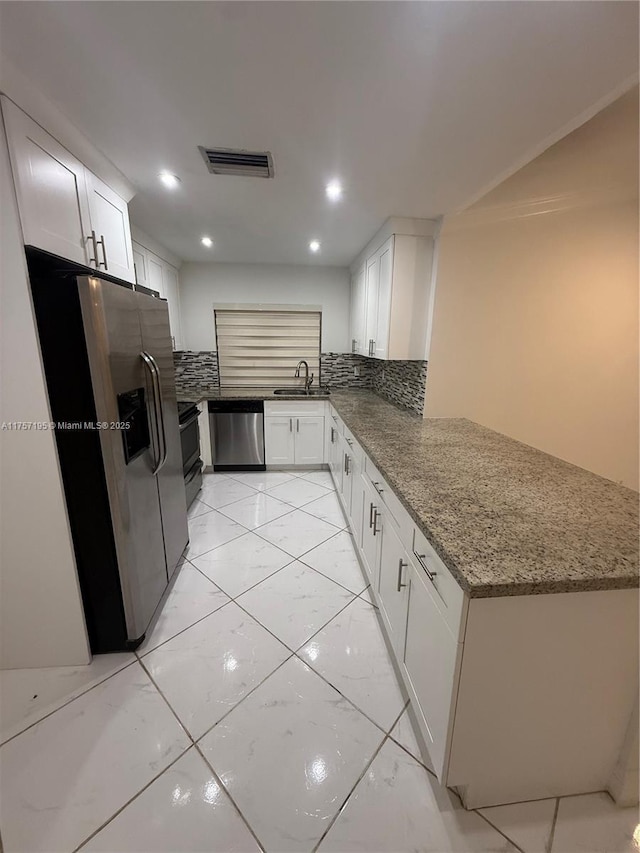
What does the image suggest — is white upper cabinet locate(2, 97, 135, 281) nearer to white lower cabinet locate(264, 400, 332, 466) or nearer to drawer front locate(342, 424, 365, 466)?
drawer front locate(342, 424, 365, 466)

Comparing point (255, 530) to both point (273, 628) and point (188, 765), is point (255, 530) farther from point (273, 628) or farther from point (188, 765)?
point (188, 765)

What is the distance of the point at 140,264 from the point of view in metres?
2.71

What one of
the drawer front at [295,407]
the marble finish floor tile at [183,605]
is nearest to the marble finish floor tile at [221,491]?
the drawer front at [295,407]

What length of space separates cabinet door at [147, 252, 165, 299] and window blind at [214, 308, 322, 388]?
80 cm

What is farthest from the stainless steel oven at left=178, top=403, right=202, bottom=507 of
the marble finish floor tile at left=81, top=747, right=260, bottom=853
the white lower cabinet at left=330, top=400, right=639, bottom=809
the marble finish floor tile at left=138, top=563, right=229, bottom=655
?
the white lower cabinet at left=330, top=400, right=639, bottom=809

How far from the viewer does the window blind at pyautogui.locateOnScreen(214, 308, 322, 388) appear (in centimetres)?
398

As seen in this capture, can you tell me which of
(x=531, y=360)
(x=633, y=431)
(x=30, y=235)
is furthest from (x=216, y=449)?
(x=633, y=431)

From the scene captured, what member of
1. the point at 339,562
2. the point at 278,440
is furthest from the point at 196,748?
the point at 278,440

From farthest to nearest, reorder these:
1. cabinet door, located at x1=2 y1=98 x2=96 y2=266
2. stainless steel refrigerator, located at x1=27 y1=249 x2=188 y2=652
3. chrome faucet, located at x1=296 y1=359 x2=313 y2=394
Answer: chrome faucet, located at x1=296 y1=359 x2=313 y2=394 → stainless steel refrigerator, located at x1=27 y1=249 x2=188 y2=652 → cabinet door, located at x1=2 y1=98 x2=96 y2=266

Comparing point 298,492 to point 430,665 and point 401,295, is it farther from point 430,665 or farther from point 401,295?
point 430,665

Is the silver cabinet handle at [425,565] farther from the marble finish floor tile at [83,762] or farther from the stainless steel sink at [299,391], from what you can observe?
the stainless steel sink at [299,391]

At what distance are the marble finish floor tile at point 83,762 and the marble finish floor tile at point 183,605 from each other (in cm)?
26

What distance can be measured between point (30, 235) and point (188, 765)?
6.43 feet

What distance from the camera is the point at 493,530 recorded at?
3.49 feet
